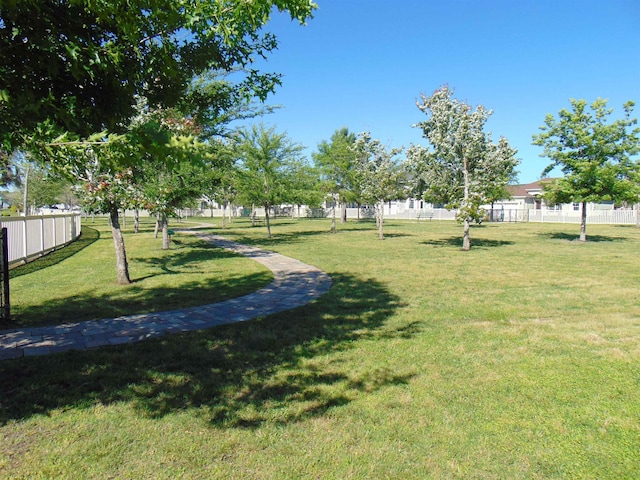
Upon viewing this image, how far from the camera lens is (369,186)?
23297mm

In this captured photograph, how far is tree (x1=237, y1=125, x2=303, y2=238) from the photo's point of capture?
2400 cm

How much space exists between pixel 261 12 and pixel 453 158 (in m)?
15.0

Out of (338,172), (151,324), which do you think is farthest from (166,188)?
(338,172)

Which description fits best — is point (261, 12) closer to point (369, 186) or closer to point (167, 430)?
point (167, 430)

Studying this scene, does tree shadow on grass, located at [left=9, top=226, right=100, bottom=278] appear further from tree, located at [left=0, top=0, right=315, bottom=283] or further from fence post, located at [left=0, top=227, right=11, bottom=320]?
tree, located at [left=0, top=0, right=315, bottom=283]

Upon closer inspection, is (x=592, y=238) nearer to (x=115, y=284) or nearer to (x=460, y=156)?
(x=460, y=156)

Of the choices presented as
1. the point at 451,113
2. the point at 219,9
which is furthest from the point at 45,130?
the point at 451,113

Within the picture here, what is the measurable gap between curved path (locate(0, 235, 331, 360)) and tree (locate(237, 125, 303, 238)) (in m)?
Answer: 15.6

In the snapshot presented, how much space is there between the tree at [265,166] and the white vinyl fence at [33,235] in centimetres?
940

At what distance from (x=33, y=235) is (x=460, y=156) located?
15.5 meters

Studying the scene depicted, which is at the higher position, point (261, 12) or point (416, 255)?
point (261, 12)

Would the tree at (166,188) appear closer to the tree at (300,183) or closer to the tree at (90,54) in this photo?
the tree at (90,54)

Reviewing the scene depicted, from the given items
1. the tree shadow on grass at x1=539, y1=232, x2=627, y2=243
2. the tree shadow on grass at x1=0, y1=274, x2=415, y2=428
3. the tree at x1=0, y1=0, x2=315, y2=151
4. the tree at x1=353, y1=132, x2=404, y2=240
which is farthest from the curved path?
the tree shadow on grass at x1=539, y1=232, x2=627, y2=243

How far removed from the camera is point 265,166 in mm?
24438
